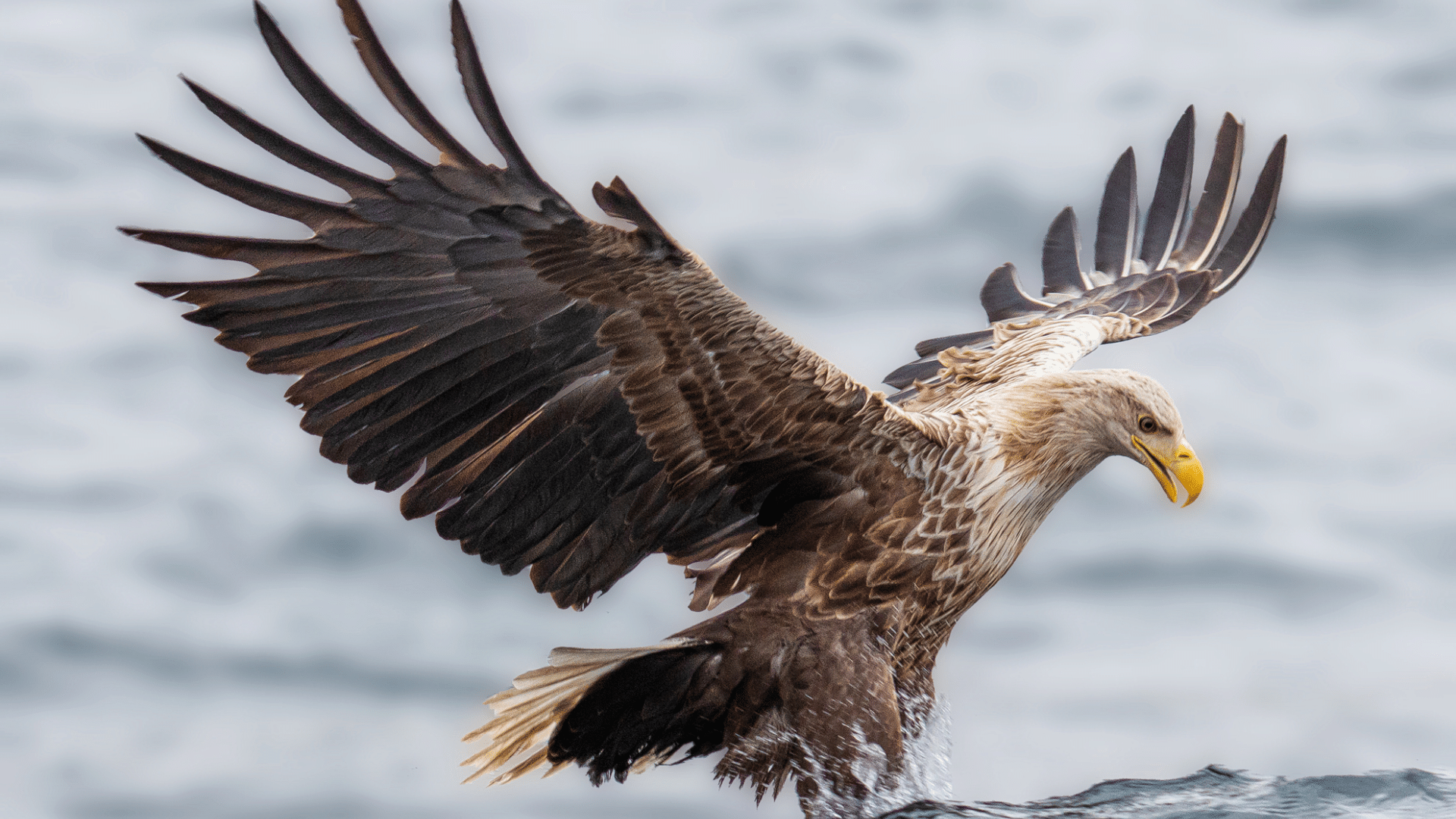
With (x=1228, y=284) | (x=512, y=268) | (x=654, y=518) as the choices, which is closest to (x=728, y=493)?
(x=654, y=518)

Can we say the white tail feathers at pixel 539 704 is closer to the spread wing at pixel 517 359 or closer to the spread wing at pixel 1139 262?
the spread wing at pixel 517 359

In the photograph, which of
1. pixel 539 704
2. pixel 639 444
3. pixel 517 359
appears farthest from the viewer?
pixel 539 704

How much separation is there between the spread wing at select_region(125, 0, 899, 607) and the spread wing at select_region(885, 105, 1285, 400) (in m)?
1.50

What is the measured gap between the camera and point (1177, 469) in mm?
4348

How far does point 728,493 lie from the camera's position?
429cm

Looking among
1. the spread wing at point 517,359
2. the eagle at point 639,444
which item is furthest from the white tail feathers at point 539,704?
the spread wing at point 517,359

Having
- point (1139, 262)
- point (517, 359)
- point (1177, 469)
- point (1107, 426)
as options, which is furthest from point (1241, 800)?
point (1139, 262)

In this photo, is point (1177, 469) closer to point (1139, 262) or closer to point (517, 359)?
point (517, 359)

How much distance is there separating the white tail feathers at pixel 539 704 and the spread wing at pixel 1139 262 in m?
1.73

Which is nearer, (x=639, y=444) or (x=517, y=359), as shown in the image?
(x=517, y=359)

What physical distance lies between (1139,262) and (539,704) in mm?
3259

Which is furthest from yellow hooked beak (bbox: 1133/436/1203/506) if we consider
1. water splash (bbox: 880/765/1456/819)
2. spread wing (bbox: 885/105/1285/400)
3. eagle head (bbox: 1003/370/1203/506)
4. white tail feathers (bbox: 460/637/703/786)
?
white tail feathers (bbox: 460/637/703/786)

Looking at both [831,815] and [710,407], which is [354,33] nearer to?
[710,407]

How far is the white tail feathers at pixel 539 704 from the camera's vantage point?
4.22 meters
